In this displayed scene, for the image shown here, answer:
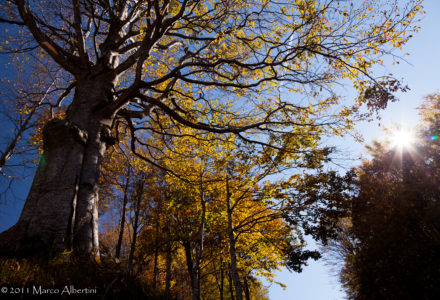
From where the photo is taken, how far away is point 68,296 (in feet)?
6.37

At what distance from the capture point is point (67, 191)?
3.64 m

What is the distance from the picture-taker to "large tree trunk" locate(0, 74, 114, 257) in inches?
123

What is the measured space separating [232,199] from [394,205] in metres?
5.81

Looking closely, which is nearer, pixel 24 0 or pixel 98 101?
pixel 24 0

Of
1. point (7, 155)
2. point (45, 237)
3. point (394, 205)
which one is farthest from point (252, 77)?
point (7, 155)

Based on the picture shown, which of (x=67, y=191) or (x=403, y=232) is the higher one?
(x=67, y=191)

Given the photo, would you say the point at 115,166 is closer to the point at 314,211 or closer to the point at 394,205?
the point at 314,211

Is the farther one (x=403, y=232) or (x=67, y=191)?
(x=403, y=232)

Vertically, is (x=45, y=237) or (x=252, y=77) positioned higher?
(x=252, y=77)

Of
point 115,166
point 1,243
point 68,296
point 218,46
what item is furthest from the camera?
point 115,166

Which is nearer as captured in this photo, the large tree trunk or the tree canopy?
the large tree trunk

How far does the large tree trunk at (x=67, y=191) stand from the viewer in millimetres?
3131

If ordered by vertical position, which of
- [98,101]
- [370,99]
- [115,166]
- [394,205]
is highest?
[115,166]

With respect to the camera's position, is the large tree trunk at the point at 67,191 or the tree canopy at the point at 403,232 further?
the tree canopy at the point at 403,232
